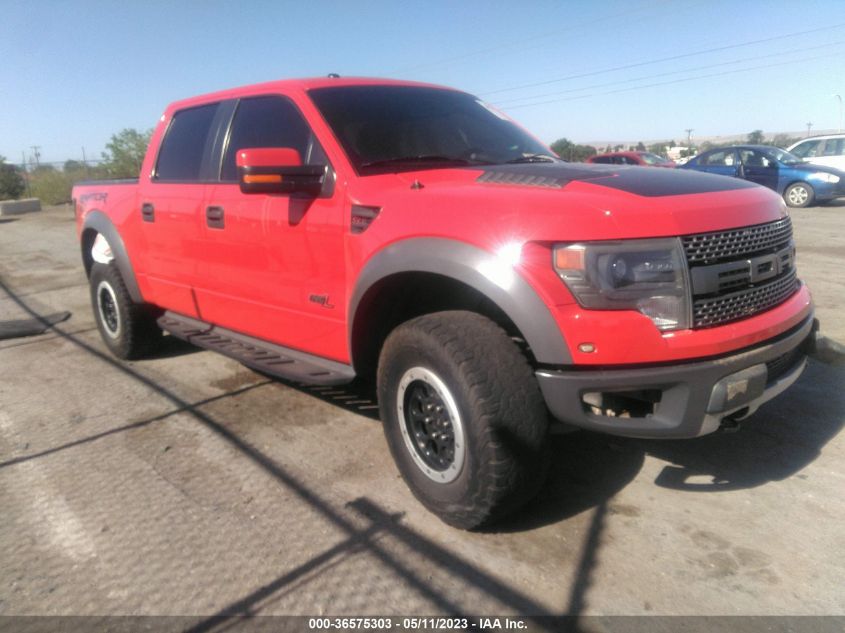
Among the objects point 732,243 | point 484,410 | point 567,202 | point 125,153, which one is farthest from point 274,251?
point 125,153

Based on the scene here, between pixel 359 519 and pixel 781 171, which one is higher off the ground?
pixel 781 171

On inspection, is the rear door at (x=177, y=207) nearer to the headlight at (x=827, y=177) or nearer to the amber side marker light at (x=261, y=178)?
the amber side marker light at (x=261, y=178)

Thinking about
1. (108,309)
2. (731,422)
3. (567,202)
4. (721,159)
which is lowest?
(108,309)

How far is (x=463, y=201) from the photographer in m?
2.68

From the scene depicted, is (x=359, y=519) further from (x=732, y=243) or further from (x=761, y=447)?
(x=761, y=447)

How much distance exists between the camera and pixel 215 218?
13.0 ft

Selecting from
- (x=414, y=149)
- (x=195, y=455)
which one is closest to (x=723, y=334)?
(x=414, y=149)

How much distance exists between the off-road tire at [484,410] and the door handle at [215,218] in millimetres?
1645

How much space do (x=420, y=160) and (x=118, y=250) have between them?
2869 millimetres

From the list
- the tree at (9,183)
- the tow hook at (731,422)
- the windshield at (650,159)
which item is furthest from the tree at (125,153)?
the tow hook at (731,422)

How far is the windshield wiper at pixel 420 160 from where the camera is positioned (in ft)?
10.9

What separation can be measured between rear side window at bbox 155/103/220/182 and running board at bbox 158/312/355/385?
993 millimetres

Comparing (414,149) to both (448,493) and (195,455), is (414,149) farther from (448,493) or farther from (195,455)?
(195,455)

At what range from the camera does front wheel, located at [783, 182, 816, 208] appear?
15332 millimetres
